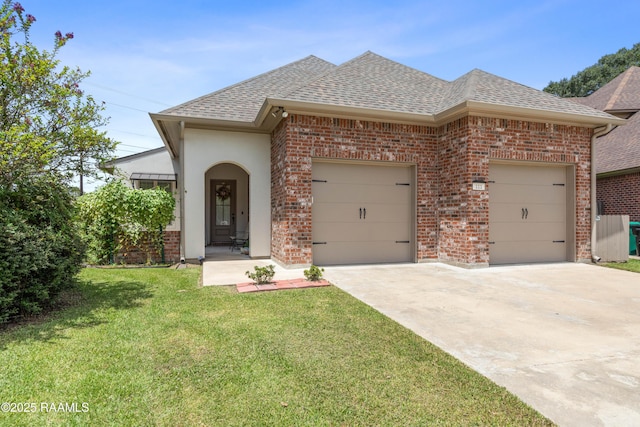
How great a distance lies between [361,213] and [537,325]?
460 centimetres

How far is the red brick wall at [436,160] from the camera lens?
730 cm

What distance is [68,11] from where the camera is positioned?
704 cm

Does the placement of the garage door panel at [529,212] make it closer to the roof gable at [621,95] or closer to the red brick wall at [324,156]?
the red brick wall at [324,156]

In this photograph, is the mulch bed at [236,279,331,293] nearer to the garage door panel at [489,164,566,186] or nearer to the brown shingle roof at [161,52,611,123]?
the brown shingle roof at [161,52,611,123]

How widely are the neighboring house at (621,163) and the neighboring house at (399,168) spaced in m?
4.90

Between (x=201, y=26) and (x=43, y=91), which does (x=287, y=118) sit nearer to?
(x=43, y=91)

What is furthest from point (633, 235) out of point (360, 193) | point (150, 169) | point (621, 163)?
point (150, 169)

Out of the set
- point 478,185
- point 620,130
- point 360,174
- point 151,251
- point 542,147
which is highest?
point 620,130

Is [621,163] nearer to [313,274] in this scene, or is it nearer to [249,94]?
[313,274]

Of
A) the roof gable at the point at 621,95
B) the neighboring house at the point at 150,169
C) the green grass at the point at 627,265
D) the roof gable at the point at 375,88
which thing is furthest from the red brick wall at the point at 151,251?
the roof gable at the point at 621,95

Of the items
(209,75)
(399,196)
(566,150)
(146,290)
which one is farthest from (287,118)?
(209,75)

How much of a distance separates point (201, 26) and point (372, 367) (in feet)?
33.8

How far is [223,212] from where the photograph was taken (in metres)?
13.2

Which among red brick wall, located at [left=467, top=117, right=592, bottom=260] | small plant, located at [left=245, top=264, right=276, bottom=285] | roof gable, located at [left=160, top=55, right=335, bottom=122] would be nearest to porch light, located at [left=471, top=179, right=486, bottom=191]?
red brick wall, located at [left=467, top=117, right=592, bottom=260]
